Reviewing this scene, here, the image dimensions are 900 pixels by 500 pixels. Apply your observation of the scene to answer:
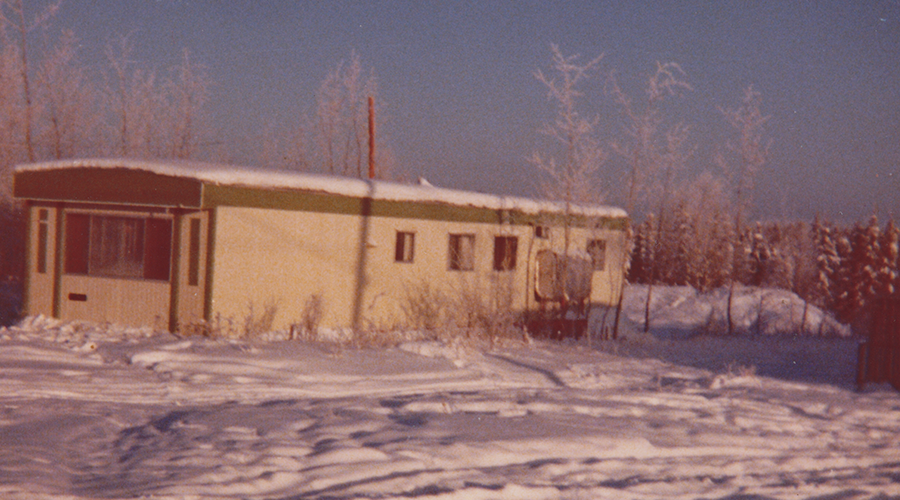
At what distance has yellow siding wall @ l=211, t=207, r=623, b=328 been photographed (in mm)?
12695

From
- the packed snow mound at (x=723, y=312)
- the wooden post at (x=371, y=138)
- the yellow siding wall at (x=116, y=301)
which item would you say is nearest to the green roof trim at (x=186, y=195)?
the yellow siding wall at (x=116, y=301)

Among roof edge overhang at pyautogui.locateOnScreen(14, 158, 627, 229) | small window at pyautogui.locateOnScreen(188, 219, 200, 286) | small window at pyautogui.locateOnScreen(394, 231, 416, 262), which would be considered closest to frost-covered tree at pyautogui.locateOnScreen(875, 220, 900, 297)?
roof edge overhang at pyautogui.locateOnScreen(14, 158, 627, 229)

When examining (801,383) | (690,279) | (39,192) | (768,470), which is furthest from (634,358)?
(690,279)

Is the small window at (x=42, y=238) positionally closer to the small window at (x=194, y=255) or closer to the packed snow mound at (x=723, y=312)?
the small window at (x=194, y=255)

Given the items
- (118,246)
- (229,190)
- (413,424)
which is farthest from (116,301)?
(413,424)

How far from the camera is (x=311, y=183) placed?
1337cm

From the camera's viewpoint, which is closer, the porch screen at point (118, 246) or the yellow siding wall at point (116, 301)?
the yellow siding wall at point (116, 301)

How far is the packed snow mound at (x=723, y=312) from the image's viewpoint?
23.8 meters

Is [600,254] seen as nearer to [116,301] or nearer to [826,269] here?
[116,301]

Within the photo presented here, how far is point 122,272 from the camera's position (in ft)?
44.6

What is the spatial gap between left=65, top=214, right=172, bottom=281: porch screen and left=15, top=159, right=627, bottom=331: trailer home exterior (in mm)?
22

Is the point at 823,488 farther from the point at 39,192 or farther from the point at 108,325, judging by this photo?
the point at 39,192

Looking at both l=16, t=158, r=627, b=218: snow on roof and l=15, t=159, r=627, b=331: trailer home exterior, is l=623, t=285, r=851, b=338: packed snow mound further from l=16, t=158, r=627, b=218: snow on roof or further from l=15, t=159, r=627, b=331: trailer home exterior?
l=15, t=159, r=627, b=331: trailer home exterior

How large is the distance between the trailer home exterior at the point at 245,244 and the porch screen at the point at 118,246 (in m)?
0.02
